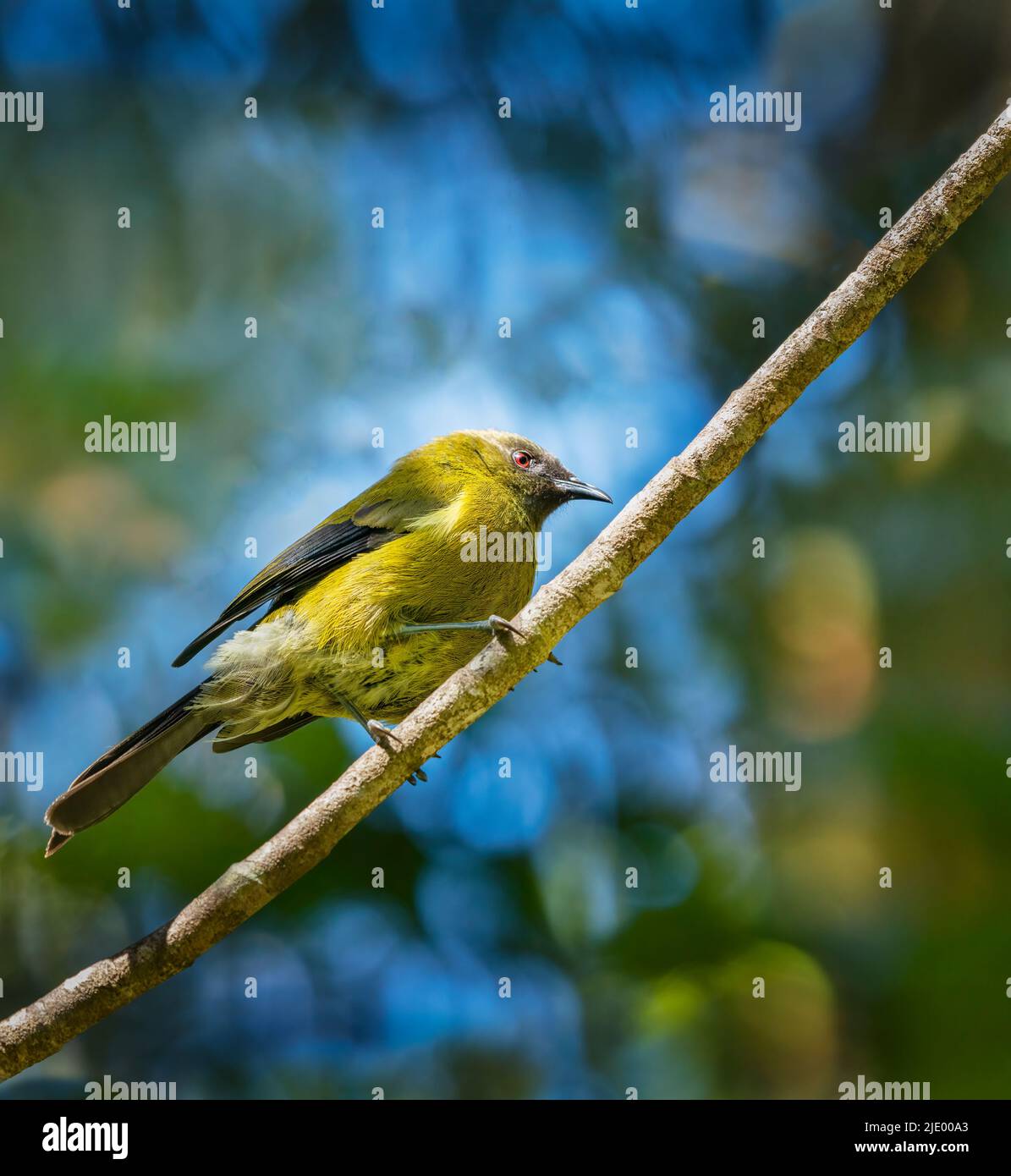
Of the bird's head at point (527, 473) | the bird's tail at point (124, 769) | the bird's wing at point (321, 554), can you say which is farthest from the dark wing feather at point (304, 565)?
the bird's head at point (527, 473)

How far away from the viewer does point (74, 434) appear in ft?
16.9

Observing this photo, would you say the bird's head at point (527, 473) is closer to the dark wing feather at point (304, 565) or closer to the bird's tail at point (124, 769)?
the dark wing feather at point (304, 565)

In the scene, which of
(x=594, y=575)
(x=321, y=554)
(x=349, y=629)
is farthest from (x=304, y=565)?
(x=594, y=575)

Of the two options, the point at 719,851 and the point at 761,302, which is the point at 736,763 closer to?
the point at 719,851

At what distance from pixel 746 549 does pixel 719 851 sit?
143 centimetres

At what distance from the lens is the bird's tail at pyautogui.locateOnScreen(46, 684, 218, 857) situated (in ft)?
11.5

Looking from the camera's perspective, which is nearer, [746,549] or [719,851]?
[719,851]

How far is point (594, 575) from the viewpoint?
2.90 meters

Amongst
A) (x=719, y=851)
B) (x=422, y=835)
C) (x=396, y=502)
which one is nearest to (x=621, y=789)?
(x=719, y=851)

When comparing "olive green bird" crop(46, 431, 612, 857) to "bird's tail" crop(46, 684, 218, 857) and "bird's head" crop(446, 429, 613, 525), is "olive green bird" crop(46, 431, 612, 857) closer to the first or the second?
"bird's tail" crop(46, 684, 218, 857)

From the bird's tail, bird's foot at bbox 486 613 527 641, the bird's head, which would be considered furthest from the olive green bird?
bird's foot at bbox 486 613 527 641

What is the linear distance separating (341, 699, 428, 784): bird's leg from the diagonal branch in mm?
31

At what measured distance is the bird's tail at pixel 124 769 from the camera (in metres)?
3.50

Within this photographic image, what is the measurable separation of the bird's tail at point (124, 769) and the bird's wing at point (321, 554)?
0.22 metres
